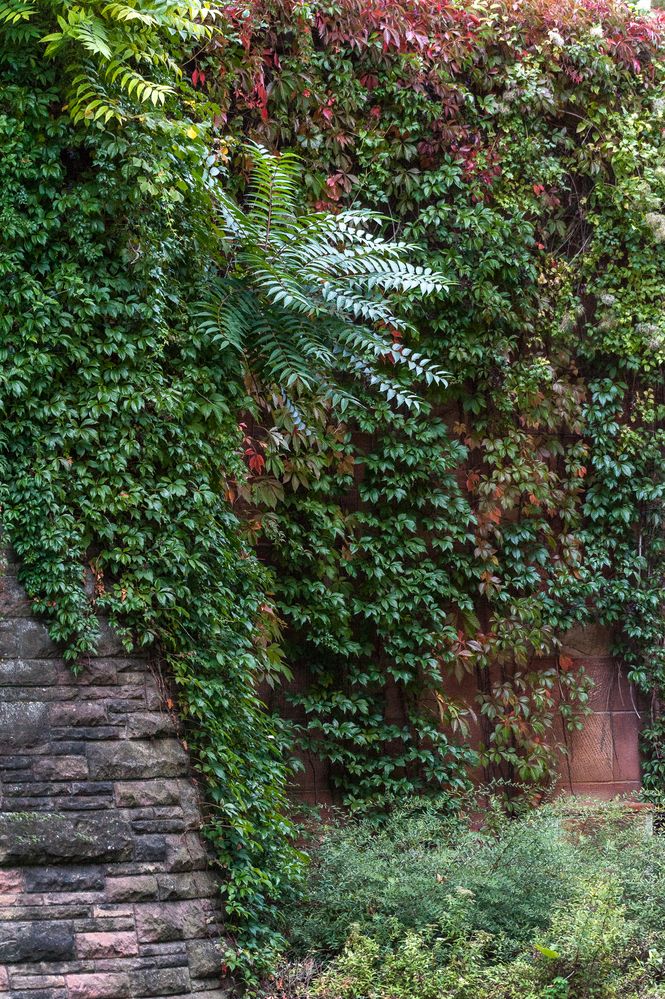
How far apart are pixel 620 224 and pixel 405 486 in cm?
260

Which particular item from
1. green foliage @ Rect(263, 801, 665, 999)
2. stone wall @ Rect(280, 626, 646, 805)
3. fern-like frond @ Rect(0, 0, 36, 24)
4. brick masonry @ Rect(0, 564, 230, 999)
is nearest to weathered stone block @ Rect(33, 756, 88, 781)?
brick masonry @ Rect(0, 564, 230, 999)

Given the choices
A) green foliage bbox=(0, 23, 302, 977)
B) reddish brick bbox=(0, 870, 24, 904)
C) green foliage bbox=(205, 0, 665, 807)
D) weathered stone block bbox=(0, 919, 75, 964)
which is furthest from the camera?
green foliage bbox=(205, 0, 665, 807)

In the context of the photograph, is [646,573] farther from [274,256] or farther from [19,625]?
[19,625]

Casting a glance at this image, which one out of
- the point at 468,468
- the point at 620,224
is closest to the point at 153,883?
the point at 468,468

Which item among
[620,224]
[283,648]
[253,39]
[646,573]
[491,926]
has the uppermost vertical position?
[253,39]

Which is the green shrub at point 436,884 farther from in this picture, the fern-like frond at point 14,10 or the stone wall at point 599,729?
the fern-like frond at point 14,10

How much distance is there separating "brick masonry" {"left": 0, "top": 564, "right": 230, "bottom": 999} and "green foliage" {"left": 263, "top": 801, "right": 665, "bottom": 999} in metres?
0.53

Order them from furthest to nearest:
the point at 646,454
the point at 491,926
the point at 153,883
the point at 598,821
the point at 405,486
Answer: the point at 646,454 < the point at 405,486 < the point at 598,821 < the point at 491,926 < the point at 153,883

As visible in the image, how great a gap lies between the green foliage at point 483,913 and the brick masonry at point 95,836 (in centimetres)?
53

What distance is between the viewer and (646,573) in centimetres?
705

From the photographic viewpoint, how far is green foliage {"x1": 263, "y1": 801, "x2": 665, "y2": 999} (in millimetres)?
4129

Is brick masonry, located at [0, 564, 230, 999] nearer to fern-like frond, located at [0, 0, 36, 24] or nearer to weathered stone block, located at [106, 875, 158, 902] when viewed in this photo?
weathered stone block, located at [106, 875, 158, 902]

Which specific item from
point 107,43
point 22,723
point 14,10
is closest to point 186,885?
point 22,723

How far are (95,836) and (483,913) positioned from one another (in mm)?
1803
